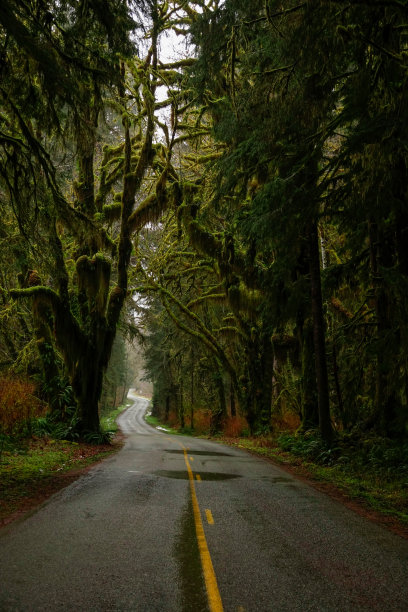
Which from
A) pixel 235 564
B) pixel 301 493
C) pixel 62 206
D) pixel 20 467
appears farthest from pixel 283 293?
pixel 235 564

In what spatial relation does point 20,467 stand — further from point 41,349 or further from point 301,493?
point 41,349

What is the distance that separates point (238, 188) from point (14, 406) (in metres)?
10.0

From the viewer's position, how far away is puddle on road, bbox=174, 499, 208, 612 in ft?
11.1

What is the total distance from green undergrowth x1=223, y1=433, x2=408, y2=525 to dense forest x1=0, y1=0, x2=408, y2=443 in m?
0.71

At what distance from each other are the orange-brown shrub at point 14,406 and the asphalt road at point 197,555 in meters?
6.25

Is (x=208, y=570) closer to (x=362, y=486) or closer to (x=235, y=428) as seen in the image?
(x=362, y=486)

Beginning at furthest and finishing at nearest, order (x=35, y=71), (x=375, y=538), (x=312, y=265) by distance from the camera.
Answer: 1. (x=312, y=265)
2. (x=35, y=71)
3. (x=375, y=538)

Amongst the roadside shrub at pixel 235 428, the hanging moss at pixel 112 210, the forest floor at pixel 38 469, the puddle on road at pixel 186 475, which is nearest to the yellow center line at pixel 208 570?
the forest floor at pixel 38 469

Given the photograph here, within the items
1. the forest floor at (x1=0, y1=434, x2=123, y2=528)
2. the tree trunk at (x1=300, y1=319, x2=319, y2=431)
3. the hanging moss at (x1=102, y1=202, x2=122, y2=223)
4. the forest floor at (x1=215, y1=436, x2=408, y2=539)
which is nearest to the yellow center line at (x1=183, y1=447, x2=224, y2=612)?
the forest floor at (x1=0, y1=434, x2=123, y2=528)

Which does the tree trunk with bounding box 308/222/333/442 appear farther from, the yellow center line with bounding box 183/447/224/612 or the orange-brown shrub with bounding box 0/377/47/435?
the orange-brown shrub with bounding box 0/377/47/435

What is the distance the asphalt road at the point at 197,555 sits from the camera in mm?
3449

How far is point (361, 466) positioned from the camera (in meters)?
10.3

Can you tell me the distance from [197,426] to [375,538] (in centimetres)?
3070

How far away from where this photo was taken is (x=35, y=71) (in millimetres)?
6699
